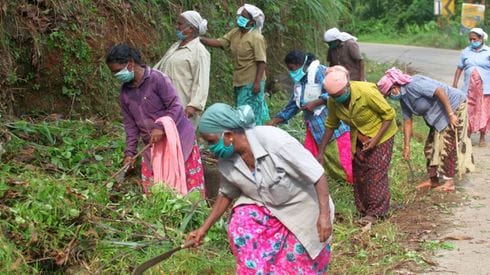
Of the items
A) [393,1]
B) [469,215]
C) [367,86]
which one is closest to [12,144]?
[367,86]

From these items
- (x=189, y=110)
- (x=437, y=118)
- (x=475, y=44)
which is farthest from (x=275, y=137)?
(x=475, y=44)

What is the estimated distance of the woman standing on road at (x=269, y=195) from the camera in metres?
4.05

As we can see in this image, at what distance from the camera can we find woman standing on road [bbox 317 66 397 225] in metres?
6.28

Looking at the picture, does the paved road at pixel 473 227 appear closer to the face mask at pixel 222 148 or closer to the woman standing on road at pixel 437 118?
the woman standing on road at pixel 437 118

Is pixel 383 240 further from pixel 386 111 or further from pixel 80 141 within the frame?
pixel 80 141

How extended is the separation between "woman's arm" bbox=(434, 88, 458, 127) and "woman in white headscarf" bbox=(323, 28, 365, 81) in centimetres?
190

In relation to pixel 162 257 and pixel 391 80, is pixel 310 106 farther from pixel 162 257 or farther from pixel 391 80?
pixel 162 257

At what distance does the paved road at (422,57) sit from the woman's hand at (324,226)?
1338 cm

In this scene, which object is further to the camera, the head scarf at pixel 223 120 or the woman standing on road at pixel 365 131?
the woman standing on road at pixel 365 131

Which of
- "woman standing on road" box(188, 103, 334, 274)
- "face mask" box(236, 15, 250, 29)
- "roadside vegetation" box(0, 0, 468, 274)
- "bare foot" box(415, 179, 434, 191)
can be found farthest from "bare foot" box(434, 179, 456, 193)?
"woman standing on road" box(188, 103, 334, 274)

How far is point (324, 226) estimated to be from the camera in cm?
408

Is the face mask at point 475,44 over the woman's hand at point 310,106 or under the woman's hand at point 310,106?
under

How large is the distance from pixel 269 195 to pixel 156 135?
7.10 ft

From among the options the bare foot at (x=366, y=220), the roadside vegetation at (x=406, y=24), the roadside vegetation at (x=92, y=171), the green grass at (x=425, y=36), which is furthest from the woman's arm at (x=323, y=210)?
the roadside vegetation at (x=406, y=24)
